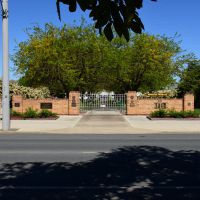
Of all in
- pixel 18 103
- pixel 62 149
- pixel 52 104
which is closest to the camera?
pixel 62 149

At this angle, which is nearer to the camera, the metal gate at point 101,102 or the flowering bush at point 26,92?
the metal gate at point 101,102

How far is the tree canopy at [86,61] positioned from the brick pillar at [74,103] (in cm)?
1082

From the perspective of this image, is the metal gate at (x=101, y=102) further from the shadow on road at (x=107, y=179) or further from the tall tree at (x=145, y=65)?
the shadow on road at (x=107, y=179)

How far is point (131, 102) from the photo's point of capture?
124 ft

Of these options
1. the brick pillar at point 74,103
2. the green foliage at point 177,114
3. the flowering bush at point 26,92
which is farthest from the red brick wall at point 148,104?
the flowering bush at point 26,92

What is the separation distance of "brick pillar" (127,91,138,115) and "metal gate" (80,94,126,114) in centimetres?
247

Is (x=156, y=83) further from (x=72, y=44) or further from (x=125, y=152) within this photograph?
(x=125, y=152)

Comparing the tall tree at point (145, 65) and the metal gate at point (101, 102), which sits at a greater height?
the tall tree at point (145, 65)

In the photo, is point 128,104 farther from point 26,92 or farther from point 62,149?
point 62,149

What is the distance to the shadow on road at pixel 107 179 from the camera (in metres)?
7.42

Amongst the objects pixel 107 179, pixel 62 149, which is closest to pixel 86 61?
pixel 62 149

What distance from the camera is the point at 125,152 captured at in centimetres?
1345

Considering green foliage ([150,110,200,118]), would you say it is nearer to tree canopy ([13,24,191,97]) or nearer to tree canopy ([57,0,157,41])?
tree canopy ([13,24,191,97])

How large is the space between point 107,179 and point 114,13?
5.16m
